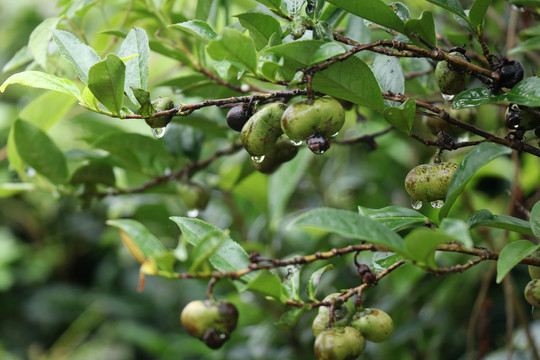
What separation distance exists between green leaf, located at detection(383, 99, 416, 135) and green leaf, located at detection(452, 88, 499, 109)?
6 centimetres

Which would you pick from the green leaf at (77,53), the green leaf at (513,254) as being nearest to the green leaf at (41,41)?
the green leaf at (77,53)

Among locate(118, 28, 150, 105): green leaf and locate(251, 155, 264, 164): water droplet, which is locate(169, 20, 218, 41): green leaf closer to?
locate(118, 28, 150, 105): green leaf

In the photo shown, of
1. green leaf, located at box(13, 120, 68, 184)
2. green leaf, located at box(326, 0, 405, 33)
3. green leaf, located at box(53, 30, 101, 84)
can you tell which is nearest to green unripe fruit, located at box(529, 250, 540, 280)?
green leaf, located at box(326, 0, 405, 33)

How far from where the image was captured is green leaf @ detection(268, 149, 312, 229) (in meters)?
1.57

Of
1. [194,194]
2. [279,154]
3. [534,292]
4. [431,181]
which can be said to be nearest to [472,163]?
[431,181]

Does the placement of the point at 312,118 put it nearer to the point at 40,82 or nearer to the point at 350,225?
the point at 350,225

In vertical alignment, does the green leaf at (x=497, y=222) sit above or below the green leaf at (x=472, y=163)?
below

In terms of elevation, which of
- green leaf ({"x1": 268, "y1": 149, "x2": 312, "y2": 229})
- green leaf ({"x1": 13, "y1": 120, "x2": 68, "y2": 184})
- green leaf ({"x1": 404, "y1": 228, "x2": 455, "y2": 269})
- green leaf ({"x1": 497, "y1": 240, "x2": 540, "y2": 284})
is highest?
green leaf ({"x1": 404, "y1": 228, "x2": 455, "y2": 269})

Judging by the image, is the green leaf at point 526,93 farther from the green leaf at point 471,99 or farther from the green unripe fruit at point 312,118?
the green unripe fruit at point 312,118

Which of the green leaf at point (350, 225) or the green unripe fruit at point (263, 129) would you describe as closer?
the green leaf at point (350, 225)

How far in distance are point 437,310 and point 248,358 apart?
567 mm

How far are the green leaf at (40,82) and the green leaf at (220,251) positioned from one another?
0.22m

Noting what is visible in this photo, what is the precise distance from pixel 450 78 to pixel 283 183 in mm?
817

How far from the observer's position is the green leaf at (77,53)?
760 mm
